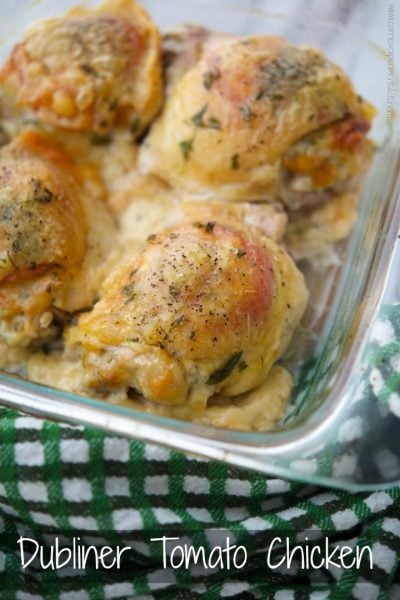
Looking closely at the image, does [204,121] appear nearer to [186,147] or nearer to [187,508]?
[186,147]

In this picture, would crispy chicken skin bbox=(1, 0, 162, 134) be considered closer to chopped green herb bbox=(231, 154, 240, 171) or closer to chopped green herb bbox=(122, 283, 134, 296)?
chopped green herb bbox=(231, 154, 240, 171)

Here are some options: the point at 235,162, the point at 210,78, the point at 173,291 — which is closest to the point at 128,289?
the point at 173,291

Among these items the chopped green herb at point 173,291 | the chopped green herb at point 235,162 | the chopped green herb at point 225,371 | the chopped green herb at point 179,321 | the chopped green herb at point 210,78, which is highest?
the chopped green herb at point 210,78

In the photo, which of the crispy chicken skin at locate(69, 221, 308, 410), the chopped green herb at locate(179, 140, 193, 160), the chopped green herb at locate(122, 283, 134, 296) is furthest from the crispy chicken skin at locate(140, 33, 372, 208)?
the chopped green herb at locate(122, 283, 134, 296)

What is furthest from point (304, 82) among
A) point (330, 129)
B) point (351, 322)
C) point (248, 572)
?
point (248, 572)

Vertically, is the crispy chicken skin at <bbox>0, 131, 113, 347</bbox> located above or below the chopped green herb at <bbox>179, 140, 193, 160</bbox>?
below

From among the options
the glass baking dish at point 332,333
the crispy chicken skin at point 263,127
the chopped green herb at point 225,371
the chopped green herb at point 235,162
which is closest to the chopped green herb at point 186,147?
the crispy chicken skin at point 263,127

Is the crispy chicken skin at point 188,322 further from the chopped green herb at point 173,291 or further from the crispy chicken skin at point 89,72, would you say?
the crispy chicken skin at point 89,72
